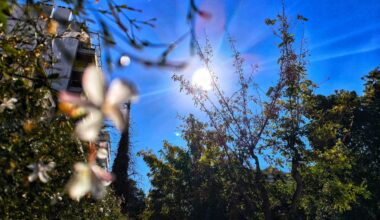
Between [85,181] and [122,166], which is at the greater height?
[122,166]

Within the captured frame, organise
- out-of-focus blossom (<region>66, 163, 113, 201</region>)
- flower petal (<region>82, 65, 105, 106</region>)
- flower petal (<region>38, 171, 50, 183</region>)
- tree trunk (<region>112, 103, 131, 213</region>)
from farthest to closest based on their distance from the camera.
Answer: tree trunk (<region>112, 103, 131, 213</region>), flower petal (<region>38, 171, 50, 183</region>), out-of-focus blossom (<region>66, 163, 113, 201</region>), flower petal (<region>82, 65, 105, 106</region>)

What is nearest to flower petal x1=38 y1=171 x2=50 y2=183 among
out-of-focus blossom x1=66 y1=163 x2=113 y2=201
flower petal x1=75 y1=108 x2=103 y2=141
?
out-of-focus blossom x1=66 y1=163 x2=113 y2=201

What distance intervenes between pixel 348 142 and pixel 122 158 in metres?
25.6

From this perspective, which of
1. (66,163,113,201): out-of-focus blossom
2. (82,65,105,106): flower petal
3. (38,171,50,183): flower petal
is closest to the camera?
(82,65,105,106): flower petal

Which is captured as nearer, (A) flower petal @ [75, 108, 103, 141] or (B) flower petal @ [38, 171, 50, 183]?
(A) flower petal @ [75, 108, 103, 141]

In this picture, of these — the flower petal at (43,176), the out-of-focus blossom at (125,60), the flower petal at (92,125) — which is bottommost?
the flower petal at (92,125)

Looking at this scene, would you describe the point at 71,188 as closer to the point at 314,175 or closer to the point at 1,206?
the point at 1,206

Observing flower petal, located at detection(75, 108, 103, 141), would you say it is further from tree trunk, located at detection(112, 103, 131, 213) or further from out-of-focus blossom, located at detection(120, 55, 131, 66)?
tree trunk, located at detection(112, 103, 131, 213)

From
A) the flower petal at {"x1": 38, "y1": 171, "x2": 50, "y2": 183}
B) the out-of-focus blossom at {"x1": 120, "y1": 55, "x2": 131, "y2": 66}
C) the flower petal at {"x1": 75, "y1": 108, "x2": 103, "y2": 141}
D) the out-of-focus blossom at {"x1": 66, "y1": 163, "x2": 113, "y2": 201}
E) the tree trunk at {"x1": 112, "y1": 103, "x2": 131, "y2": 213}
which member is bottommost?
the out-of-focus blossom at {"x1": 66, "y1": 163, "x2": 113, "y2": 201}

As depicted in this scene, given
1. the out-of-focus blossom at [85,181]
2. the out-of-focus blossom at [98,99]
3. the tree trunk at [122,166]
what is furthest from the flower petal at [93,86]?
the tree trunk at [122,166]

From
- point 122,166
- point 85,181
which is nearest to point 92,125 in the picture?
point 85,181

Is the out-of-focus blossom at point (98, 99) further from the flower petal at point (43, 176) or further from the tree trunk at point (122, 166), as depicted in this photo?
the tree trunk at point (122, 166)

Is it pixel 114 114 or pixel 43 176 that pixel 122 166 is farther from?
pixel 114 114

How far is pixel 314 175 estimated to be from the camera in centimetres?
1758
